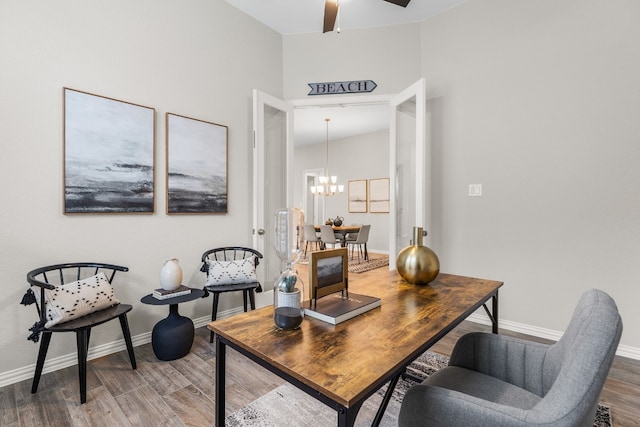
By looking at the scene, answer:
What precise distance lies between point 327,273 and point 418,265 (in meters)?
0.61

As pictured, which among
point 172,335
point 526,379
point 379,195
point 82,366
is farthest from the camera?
point 379,195

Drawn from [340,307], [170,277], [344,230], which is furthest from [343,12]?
[344,230]

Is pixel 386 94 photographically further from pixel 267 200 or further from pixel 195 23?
pixel 195 23

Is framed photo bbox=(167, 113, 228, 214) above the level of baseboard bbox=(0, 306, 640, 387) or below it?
above

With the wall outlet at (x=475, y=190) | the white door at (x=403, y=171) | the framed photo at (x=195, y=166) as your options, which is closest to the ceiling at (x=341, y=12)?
the white door at (x=403, y=171)

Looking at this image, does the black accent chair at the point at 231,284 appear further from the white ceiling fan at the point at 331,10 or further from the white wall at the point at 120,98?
the white ceiling fan at the point at 331,10

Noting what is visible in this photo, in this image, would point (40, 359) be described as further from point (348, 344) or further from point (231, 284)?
point (348, 344)

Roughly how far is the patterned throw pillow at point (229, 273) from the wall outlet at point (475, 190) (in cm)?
223

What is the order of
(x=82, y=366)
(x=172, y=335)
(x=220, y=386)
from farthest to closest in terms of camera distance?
(x=172, y=335)
(x=82, y=366)
(x=220, y=386)

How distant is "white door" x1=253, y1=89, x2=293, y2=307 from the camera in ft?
10.2

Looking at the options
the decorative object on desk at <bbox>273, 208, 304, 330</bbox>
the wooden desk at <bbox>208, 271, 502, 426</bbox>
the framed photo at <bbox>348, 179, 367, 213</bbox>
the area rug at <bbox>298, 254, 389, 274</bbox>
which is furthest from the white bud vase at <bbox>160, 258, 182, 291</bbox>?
the framed photo at <bbox>348, 179, 367, 213</bbox>

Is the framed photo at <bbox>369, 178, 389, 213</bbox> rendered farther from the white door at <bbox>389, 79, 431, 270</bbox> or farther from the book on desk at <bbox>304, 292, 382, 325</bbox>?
the book on desk at <bbox>304, 292, 382, 325</bbox>

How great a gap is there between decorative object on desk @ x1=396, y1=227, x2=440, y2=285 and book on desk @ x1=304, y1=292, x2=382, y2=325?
0.37 m

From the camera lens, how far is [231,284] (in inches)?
104
